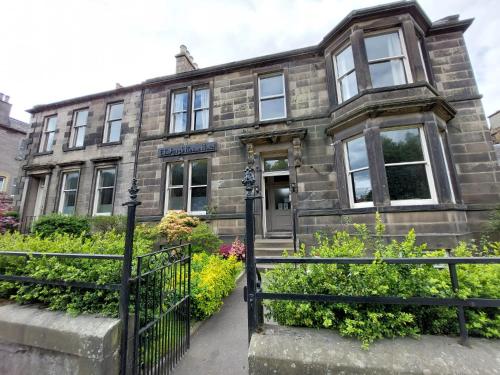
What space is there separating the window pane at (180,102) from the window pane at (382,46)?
25.6 ft

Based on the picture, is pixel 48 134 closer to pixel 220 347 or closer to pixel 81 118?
pixel 81 118

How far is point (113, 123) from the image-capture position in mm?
11711

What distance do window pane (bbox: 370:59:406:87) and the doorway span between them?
13.3 feet

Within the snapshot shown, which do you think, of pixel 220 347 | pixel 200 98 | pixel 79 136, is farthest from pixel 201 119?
pixel 220 347

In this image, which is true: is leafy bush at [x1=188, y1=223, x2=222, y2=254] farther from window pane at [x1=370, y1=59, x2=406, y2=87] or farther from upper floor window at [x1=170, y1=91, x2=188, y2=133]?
window pane at [x1=370, y1=59, x2=406, y2=87]

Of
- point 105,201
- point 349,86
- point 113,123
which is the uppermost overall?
point 113,123

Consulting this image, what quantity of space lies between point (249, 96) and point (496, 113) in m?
20.8

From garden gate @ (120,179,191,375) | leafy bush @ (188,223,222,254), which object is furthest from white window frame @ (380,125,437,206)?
garden gate @ (120,179,191,375)

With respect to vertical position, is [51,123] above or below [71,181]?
above

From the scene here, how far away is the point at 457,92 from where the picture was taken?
7441 mm

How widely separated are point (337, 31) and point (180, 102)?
284 inches

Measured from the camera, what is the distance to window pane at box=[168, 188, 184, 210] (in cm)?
968

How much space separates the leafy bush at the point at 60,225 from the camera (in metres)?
9.23

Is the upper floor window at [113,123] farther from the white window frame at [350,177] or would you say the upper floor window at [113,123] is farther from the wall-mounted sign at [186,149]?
the white window frame at [350,177]
